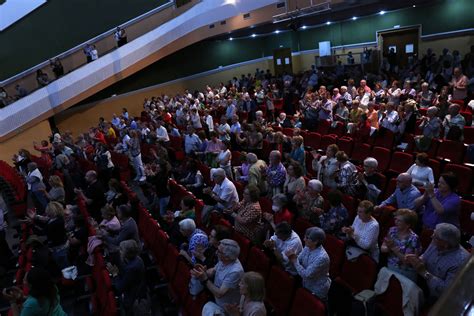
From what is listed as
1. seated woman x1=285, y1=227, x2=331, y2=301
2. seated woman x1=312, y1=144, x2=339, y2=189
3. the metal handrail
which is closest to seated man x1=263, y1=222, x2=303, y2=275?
seated woman x1=285, y1=227, x2=331, y2=301

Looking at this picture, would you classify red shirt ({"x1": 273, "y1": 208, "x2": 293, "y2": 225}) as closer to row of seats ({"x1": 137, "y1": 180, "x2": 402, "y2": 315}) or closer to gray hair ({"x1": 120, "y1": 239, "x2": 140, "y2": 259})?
row of seats ({"x1": 137, "y1": 180, "x2": 402, "y2": 315})

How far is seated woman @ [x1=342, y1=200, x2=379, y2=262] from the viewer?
3.54m

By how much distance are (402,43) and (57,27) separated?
13.5 meters

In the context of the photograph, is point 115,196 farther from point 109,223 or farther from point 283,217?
point 283,217

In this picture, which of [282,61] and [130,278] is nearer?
[130,278]

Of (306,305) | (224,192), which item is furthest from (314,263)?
(224,192)

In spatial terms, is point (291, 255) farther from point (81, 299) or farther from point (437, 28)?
point (437, 28)

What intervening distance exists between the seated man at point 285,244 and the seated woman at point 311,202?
0.81 metres

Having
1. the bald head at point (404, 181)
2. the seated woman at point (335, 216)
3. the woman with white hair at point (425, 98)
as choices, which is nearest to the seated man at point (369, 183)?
the bald head at point (404, 181)

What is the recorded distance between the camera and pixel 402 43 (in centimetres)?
1523

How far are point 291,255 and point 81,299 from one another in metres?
2.79

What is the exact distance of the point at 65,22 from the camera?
48.6 ft

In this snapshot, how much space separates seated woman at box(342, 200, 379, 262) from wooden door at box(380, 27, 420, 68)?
515 inches

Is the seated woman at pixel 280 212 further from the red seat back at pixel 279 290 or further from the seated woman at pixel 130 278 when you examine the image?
the seated woman at pixel 130 278
